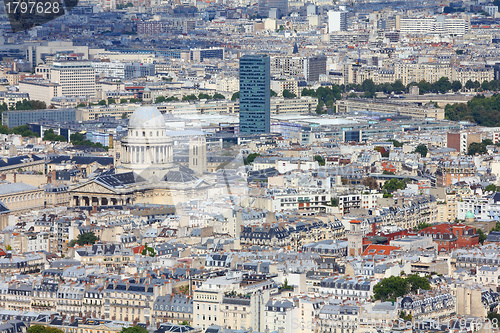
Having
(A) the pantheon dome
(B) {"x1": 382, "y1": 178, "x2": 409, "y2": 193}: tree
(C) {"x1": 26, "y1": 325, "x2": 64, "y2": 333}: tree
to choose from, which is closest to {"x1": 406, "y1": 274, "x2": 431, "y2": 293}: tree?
(C) {"x1": 26, "y1": 325, "x2": 64, "y2": 333}: tree

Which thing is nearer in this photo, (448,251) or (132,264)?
(132,264)

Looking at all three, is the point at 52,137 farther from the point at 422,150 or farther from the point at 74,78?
the point at 74,78

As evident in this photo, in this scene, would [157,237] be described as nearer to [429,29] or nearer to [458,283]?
[458,283]

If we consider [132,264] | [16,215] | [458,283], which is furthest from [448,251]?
[16,215]

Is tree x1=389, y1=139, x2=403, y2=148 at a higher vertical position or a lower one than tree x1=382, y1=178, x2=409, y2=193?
lower

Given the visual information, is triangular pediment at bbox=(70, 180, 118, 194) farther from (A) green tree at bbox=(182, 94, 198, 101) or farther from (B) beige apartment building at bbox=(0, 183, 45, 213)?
(A) green tree at bbox=(182, 94, 198, 101)

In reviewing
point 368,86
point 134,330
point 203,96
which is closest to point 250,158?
point 134,330

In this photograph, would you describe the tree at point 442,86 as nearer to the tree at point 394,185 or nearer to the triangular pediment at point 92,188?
the tree at point 394,185
